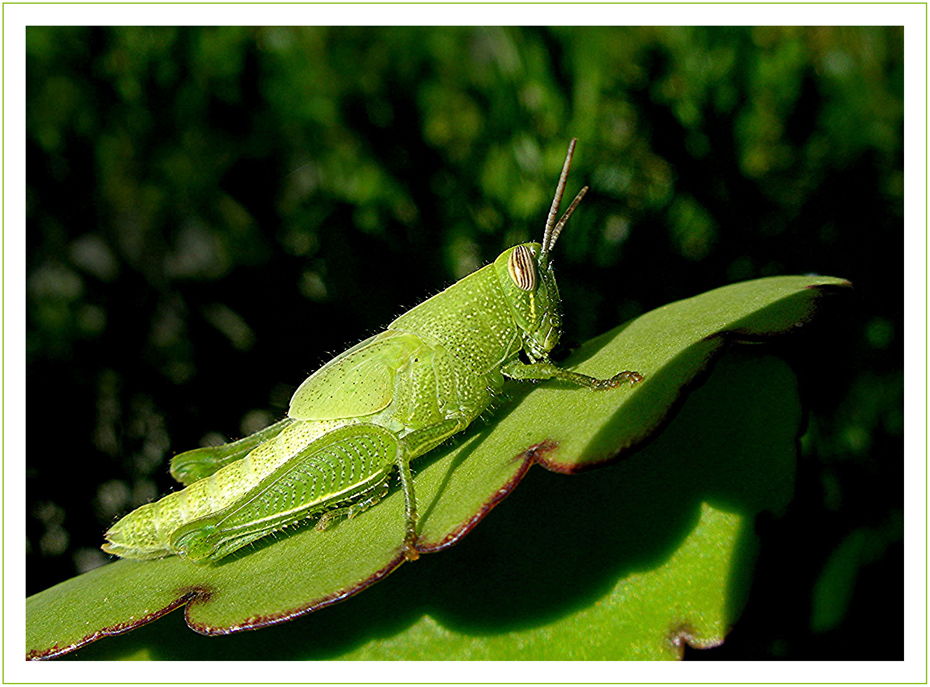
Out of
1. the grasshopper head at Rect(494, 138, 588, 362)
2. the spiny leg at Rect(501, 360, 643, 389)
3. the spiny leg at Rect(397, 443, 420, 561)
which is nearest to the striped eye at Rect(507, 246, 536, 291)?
the grasshopper head at Rect(494, 138, 588, 362)

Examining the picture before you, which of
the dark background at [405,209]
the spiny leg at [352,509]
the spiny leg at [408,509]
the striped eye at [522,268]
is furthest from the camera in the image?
the dark background at [405,209]

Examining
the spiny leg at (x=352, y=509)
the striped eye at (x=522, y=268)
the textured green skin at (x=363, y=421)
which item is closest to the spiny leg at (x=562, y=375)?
the textured green skin at (x=363, y=421)

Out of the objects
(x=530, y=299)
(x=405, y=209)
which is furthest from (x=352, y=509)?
(x=405, y=209)

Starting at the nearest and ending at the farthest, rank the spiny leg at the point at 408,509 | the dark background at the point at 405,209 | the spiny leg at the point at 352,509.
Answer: the spiny leg at the point at 408,509 → the spiny leg at the point at 352,509 → the dark background at the point at 405,209

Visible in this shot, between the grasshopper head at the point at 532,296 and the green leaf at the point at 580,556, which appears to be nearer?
the green leaf at the point at 580,556

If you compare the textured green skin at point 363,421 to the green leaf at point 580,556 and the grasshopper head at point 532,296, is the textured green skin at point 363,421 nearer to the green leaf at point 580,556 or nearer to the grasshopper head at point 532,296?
the grasshopper head at point 532,296

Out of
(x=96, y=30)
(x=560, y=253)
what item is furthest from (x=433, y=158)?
(x=96, y=30)

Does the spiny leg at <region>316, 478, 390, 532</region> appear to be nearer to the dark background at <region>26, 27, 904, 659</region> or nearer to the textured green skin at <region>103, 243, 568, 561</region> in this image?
the textured green skin at <region>103, 243, 568, 561</region>

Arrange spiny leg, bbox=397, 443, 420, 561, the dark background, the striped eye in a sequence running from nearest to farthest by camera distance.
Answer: spiny leg, bbox=397, 443, 420, 561 → the striped eye → the dark background
